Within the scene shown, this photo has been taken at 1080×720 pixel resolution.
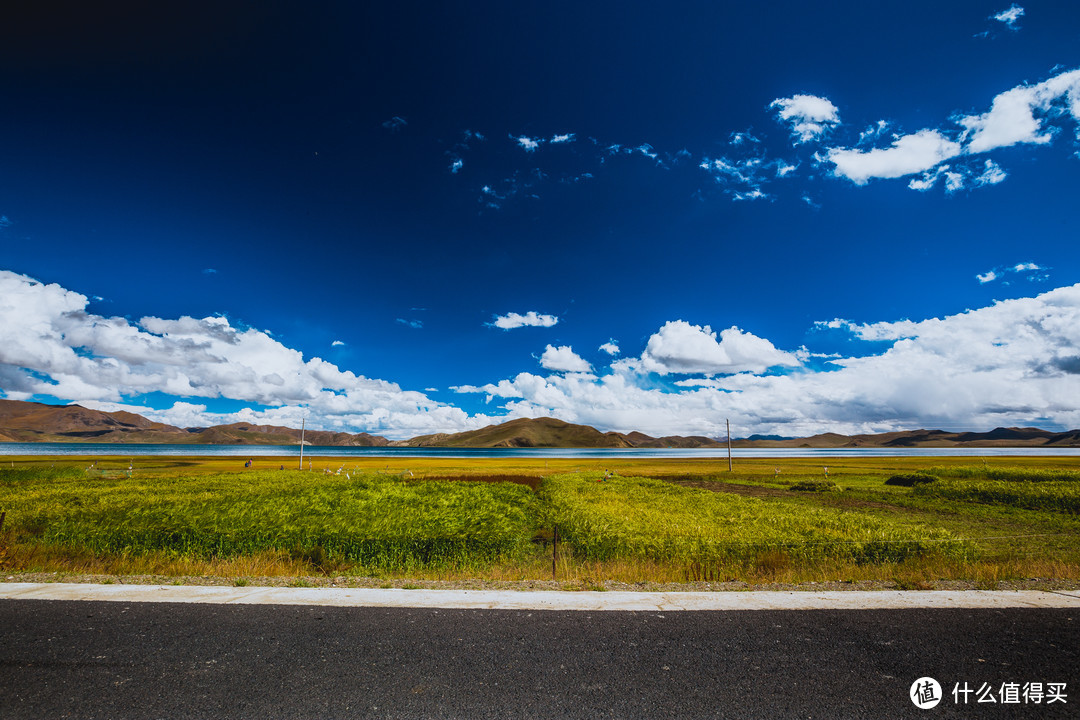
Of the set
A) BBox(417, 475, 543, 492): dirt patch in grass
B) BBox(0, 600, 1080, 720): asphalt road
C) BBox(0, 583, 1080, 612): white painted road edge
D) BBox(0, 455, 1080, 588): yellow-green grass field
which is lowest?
BBox(417, 475, 543, 492): dirt patch in grass

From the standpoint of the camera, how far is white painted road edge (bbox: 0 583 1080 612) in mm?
9867

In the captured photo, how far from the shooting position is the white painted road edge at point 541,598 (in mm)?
9867

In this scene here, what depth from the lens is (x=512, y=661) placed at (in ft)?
23.7

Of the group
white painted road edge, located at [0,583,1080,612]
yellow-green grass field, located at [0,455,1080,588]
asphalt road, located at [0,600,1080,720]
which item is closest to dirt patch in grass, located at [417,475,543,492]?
yellow-green grass field, located at [0,455,1080,588]

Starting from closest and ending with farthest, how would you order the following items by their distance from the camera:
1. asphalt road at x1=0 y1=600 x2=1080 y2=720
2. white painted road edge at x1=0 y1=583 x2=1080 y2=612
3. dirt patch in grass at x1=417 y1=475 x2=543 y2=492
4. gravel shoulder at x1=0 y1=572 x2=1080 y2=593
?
asphalt road at x1=0 y1=600 x2=1080 y2=720 → white painted road edge at x1=0 y1=583 x2=1080 y2=612 → gravel shoulder at x1=0 y1=572 x2=1080 y2=593 → dirt patch in grass at x1=417 y1=475 x2=543 y2=492

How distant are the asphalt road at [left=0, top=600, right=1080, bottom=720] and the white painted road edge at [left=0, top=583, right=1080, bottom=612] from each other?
439 millimetres

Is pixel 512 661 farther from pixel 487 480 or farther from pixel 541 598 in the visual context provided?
pixel 487 480

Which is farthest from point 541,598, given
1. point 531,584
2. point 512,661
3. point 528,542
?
point 528,542

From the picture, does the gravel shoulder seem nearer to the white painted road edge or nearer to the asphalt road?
the white painted road edge

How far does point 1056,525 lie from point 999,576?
19.7 m

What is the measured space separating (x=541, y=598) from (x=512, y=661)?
3.44m

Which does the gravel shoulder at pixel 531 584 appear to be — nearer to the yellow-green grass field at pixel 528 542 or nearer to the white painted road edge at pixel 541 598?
the yellow-green grass field at pixel 528 542

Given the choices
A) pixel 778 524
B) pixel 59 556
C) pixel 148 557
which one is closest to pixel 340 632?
pixel 148 557

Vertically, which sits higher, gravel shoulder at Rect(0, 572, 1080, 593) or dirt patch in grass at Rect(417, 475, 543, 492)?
gravel shoulder at Rect(0, 572, 1080, 593)
